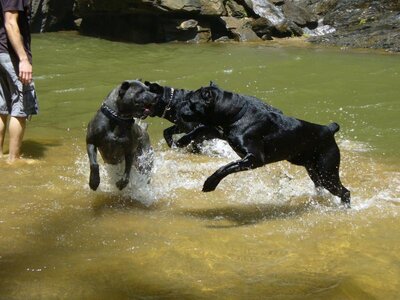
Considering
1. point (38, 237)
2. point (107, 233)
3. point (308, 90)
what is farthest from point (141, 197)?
point (308, 90)

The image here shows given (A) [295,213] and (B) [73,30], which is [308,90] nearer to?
(A) [295,213]

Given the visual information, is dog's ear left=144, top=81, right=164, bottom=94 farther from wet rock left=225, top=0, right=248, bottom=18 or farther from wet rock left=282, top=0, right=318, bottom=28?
wet rock left=282, top=0, right=318, bottom=28

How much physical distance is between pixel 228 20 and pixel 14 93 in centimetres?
1519

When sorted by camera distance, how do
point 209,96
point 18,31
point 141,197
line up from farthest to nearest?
point 18,31, point 141,197, point 209,96

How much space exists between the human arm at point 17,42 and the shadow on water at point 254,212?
8.41ft

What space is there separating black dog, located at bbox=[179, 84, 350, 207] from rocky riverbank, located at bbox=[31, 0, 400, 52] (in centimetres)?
1382

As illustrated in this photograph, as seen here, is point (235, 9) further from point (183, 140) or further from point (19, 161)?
point (183, 140)

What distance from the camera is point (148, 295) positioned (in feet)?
11.5

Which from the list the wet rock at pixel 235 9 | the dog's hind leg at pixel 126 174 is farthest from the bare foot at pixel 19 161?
the wet rock at pixel 235 9

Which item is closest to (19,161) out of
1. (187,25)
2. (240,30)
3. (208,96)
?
(208,96)

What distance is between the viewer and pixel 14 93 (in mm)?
6496

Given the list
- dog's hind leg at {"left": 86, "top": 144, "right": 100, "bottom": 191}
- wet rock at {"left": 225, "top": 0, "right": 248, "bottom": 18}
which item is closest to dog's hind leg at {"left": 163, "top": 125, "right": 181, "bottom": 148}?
dog's hind leg at {"left": 86, "top": 144, "right": 100, "bottom": 191}

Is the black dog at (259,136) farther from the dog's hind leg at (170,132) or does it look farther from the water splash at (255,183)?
the dog's hind leg at (170,132)

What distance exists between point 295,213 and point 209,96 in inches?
58.4
